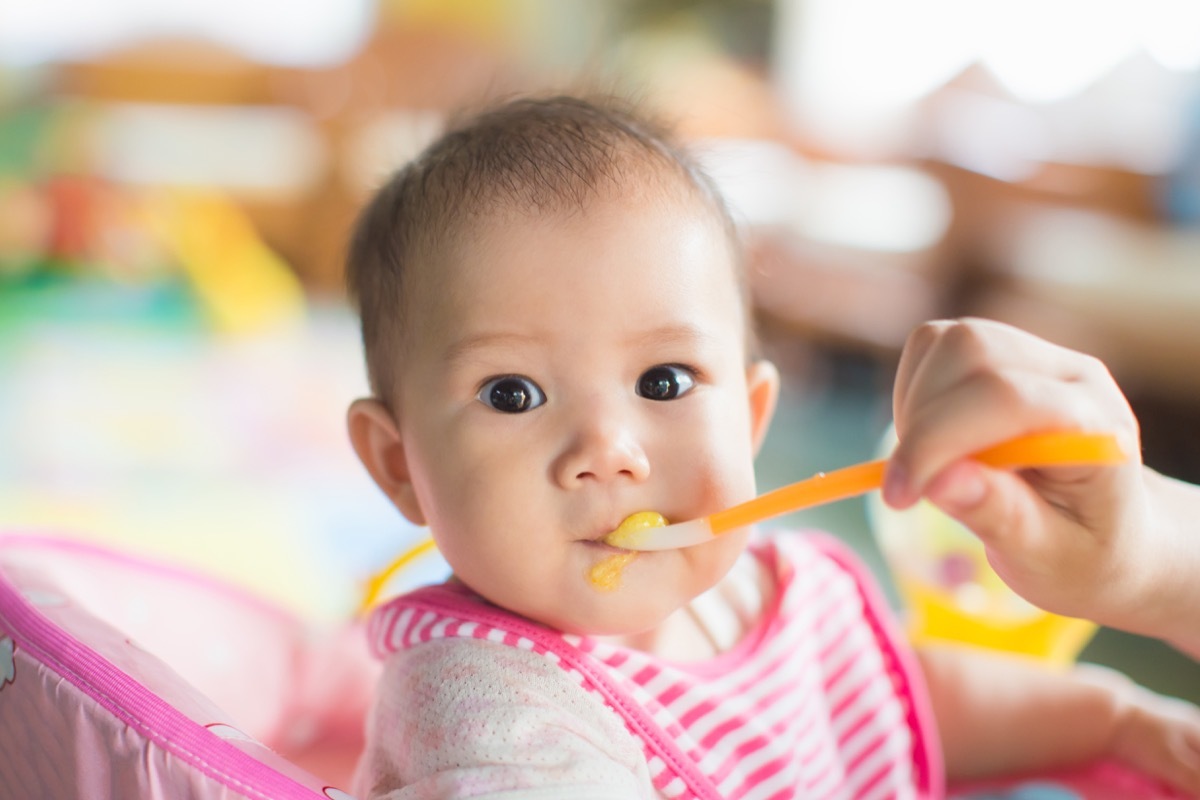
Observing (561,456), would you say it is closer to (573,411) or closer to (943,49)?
(573,411)

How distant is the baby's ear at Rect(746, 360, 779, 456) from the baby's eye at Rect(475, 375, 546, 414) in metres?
0.18

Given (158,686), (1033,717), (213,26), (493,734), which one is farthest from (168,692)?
(213,26)

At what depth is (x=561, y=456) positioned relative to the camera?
64cm

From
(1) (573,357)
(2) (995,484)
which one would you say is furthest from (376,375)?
(2) (995,484)

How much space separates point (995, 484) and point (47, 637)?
547 mm

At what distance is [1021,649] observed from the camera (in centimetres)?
109

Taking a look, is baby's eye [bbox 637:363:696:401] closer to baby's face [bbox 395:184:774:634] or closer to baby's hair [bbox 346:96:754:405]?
baby's face [bbox 395:184:774:634]

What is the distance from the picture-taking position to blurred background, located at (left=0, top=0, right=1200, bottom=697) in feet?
7.52

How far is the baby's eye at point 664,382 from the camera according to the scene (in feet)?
2.19

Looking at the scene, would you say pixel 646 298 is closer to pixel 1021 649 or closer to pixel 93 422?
pixel 1021 649

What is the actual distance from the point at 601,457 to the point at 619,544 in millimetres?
51

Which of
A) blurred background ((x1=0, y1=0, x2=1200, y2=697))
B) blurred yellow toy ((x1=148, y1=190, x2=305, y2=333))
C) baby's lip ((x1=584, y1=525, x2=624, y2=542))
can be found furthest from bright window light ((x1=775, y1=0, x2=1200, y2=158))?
baby's lip ((x1=584, y1=525, x2=624, y2=542))

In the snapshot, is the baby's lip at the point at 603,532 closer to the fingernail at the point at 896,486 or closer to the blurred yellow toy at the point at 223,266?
the fingernail at the point at 896,486

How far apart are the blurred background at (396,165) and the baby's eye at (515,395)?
32 centimetres
